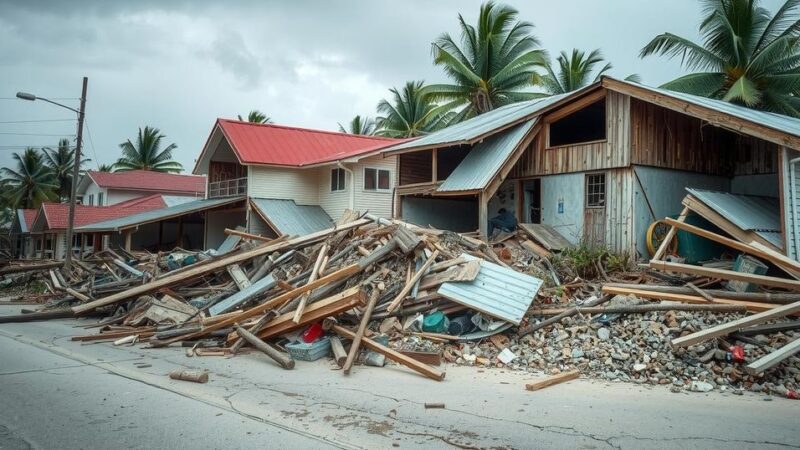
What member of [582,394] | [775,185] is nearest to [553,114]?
[775,185]

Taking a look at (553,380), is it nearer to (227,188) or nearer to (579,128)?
(579,128)

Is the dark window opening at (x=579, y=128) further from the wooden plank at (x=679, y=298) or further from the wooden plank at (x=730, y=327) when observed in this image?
the wooden plank at (x=730, y=327)

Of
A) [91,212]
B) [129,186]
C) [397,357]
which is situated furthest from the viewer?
[129,186]

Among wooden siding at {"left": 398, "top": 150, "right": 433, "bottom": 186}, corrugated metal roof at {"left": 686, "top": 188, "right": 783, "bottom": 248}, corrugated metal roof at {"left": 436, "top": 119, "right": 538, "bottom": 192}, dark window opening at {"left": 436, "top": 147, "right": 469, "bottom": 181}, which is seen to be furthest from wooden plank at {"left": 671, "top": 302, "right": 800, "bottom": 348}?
wooden siding at {"left": 398, "top": 150, "right": 433, "bottom": 186}

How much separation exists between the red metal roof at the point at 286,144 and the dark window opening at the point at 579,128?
8024 mm

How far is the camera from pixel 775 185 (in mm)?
15625

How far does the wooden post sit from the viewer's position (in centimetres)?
828

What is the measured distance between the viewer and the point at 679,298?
9.80 metres

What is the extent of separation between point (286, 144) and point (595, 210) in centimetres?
1640

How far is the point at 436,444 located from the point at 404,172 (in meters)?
17.5

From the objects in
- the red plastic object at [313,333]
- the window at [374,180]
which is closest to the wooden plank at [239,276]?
the red plastic object at [313,333]

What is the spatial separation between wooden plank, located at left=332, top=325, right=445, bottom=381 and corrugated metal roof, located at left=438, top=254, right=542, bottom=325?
5.98 ft

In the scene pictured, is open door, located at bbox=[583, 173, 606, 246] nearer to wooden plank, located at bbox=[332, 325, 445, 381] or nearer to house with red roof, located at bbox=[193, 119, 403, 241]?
wooden plank, located at bbox=[332, 325, 445, 381]

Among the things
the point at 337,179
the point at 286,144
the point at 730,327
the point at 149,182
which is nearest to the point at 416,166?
the point at 337,179
